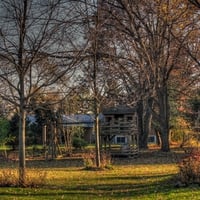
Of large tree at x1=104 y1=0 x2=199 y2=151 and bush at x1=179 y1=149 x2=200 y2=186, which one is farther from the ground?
large tree at x1=104 y1=0 x2=199 y2=151

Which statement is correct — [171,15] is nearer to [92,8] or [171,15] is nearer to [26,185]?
[92,8]

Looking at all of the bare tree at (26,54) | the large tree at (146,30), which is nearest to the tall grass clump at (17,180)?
the bare tree at (26,54)

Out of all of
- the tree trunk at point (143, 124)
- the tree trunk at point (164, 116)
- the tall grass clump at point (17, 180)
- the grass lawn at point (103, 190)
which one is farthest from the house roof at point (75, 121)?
the tall grass clump at point (17, 180)

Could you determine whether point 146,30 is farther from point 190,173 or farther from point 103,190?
point 103,190

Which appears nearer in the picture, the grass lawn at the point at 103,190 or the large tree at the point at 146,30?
the grass lawn at the point at 103,190

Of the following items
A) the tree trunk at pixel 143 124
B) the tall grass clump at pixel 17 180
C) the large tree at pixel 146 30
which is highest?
the large tree at pixel 146 30

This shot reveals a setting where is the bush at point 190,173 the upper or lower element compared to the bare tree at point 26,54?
lower

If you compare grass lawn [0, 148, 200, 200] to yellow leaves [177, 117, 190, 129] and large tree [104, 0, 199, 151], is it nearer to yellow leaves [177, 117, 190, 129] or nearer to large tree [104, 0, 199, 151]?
large tree [104, 0, 199, 151]

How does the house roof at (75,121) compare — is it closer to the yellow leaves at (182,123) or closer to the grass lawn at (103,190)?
the yellow leaves at (182,123)

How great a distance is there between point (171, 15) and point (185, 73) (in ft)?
46.4

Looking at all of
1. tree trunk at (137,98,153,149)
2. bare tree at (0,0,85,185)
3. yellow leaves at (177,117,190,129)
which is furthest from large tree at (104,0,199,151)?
yellow leaves at (177,117,190,129)

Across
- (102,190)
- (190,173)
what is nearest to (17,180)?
(102,190)

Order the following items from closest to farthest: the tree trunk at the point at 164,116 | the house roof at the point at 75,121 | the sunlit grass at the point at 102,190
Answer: the sunlit grass at the point at 102,190
the tree trunk at the point at 164,116
the house roof at the point at 75,121

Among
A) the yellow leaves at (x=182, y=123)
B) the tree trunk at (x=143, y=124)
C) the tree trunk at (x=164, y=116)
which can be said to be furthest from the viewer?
the yellow leaves at (x=182, y=123)
